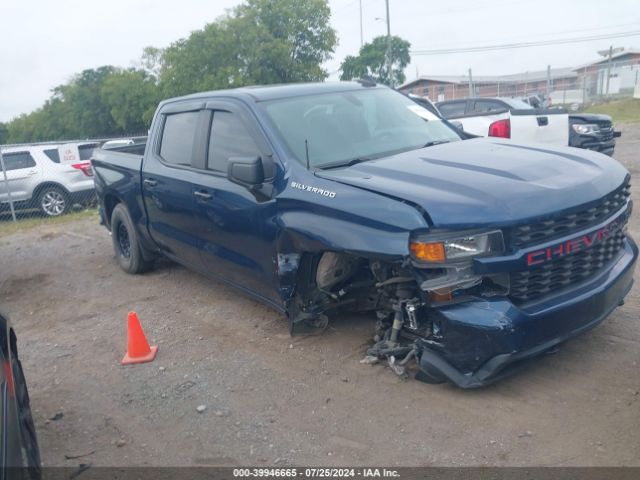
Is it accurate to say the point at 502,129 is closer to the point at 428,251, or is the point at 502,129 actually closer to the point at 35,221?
the point at 428,251

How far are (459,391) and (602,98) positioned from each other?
116 ft

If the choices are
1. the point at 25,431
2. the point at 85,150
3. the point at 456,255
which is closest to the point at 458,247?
the point at 456,255

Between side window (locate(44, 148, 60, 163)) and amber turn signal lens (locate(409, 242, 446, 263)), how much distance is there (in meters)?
11.5

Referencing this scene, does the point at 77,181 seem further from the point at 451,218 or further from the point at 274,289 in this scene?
the point at 451,218

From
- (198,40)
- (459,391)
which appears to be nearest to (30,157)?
(459,391)

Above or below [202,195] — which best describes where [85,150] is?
below

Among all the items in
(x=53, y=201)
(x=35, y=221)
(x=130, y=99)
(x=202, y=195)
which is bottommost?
Result: (x=35, y=221)

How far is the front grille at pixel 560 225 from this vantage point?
3.46m

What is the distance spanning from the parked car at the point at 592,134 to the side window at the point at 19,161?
10.6 m

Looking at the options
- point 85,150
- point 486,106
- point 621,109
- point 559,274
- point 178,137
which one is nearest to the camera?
point 559,274

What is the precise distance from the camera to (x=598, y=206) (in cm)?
381

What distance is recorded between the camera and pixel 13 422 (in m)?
2.38

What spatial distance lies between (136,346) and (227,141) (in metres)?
1.75

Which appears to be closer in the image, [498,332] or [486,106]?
[498,332]
